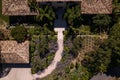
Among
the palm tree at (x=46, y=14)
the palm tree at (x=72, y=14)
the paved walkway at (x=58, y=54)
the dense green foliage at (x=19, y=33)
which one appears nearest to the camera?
the palm tree at (x=72, y=14)

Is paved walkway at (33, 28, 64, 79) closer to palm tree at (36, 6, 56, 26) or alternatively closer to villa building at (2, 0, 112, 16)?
palm tree at (36, 6, 56, 26)

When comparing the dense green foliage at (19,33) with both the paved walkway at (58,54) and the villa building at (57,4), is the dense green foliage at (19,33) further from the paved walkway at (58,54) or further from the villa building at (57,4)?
the paved walkway at (58,54)

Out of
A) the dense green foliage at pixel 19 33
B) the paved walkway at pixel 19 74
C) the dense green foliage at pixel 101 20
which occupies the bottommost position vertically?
the paved walkway at pixel 19 74

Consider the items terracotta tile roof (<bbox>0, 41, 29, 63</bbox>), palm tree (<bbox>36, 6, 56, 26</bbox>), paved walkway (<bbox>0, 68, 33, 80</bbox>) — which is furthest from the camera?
paved walkway (<bbox>0, 68, 33, 80</bbox>)

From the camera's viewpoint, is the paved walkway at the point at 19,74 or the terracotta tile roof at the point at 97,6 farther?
the paved walkway at the point at 19,74

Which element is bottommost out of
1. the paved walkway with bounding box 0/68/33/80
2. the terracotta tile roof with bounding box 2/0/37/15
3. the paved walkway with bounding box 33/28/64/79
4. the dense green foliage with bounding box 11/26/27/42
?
the paved walkway with bounding box 0/68/33/80

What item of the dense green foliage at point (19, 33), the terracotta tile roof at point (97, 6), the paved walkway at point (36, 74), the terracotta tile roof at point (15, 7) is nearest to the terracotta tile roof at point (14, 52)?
the dense green foliage at point (19, 33)

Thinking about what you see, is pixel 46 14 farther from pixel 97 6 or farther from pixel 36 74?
pixel 36 74

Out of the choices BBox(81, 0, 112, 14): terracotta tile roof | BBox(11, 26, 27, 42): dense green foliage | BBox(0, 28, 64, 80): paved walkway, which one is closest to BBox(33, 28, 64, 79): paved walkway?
BBox(0, 28, 64, 80): paved walkway
